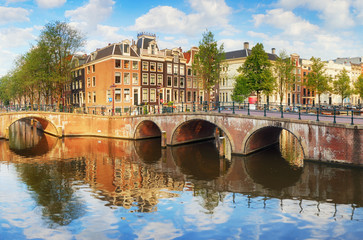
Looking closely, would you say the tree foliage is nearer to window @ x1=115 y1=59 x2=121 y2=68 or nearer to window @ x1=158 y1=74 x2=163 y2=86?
window @ x1=115 y1=59 x2=121 y2=68

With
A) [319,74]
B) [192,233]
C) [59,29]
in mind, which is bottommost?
[192,233]

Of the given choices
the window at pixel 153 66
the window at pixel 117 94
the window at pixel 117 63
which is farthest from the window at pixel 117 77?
the window at pixel 153 66

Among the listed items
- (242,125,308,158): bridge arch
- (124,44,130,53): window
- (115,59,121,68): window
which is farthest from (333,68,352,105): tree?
(115,59,121,68): window

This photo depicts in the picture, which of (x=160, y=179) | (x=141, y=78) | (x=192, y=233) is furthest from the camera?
(x=141, y=78)

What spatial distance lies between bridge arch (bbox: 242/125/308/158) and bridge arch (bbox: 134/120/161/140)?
514 inches

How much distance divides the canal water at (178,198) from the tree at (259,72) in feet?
65.5

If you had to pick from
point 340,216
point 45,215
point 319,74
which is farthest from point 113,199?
point 319,74

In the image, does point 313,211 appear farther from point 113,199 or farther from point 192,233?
point 113,199

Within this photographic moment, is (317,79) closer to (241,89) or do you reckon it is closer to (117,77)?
(241,89)

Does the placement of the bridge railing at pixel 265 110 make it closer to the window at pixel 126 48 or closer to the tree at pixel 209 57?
the tree at pixel 209 57

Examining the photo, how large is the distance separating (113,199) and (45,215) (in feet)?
9.98

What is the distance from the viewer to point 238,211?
11.9 meters

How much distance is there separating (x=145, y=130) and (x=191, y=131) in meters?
6.43

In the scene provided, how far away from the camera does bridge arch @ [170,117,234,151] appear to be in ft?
92.0
